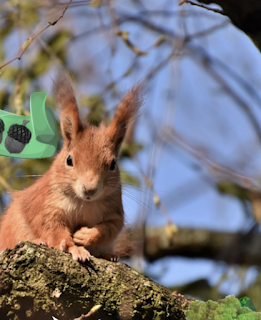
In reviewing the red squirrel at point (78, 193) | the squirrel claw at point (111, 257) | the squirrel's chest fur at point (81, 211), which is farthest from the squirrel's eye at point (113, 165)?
the squirrel claw at point (111, 257)

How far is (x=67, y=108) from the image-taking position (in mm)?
1673

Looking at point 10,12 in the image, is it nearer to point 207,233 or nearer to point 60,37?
point 60,37

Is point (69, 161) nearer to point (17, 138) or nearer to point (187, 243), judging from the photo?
point (17, 138)

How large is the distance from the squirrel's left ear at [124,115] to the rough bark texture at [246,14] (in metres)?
0.51

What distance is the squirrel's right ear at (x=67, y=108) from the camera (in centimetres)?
161

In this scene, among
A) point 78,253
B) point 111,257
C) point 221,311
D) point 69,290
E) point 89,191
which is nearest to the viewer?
point 221,311

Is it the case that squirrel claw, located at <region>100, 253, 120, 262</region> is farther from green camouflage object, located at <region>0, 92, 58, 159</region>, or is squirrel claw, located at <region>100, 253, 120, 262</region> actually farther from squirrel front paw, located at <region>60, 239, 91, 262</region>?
green camouflage object, located at <region>0, 92, 58, 159</region>

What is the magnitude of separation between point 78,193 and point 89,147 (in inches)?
6.3

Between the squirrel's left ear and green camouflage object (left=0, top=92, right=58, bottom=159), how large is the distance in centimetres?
38

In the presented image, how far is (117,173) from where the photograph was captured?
1723mm

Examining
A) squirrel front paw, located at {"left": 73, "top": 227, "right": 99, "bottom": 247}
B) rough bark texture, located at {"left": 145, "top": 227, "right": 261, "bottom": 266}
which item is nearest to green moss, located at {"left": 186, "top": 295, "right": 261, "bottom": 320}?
squirrel front paw, located at {"left": 73, "top": 227, "right": 99, "bottom": 247}

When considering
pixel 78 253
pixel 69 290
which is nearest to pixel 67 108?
pixel 78 253

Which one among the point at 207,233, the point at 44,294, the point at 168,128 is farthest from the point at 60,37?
the point at 44,294

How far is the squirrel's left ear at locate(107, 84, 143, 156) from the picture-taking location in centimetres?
169
